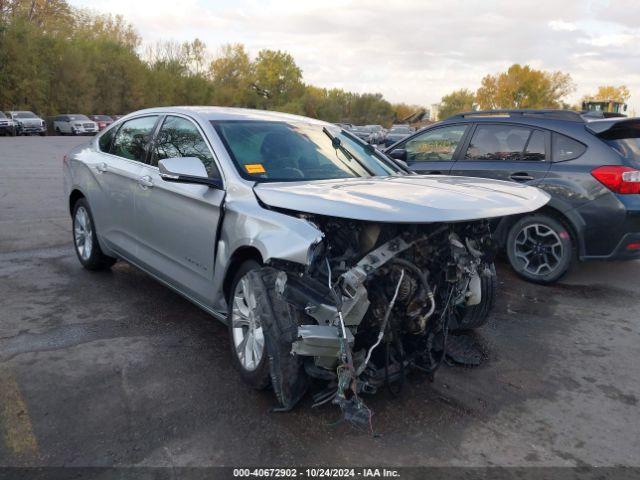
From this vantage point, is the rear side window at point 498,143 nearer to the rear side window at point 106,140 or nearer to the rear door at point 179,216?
the rear door at point 179,216

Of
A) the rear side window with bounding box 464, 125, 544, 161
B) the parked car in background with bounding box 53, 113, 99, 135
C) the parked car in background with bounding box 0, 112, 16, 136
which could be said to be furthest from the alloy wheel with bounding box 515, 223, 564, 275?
the parked car in background with bounding box 53, 113, 99, 135

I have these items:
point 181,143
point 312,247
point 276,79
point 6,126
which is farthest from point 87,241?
point 276,79

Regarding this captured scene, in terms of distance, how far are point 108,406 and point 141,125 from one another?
9.06 ft

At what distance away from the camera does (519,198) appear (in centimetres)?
340

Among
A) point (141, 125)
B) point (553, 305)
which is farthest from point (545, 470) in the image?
point (141, 125)

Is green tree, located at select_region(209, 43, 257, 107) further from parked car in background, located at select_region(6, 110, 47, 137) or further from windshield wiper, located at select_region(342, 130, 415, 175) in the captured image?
windshield wiper, located at select_region(342, 130, 415, 175)

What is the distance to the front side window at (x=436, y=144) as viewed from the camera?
22.7ft

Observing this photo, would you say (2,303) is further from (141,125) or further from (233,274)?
(233,274)

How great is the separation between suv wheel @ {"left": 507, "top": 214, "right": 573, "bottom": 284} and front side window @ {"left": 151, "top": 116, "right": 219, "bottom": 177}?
11.9 ft

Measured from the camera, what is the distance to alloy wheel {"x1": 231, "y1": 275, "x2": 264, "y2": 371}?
11.0 ft

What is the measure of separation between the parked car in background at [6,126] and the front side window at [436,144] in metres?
37.8

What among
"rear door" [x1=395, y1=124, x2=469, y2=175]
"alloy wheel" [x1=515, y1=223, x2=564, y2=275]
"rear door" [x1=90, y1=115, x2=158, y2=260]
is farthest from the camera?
"rear door" [x1=395, y1=124, x2=469, y2=175]

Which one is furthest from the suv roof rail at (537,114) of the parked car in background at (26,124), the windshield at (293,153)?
the parked car in background at (26,124)

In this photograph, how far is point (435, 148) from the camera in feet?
23.5
